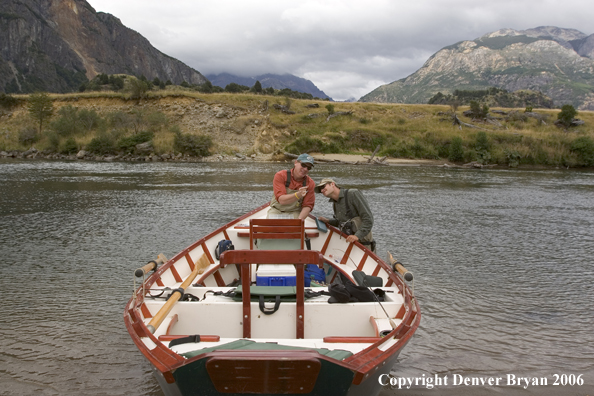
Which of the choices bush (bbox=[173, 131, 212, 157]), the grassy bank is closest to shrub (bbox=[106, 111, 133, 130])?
the grassy bank

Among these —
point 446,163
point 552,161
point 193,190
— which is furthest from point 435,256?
point 552,161

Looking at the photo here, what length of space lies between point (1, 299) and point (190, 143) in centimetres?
3873

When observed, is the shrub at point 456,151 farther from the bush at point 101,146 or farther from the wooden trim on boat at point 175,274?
the wooden trim on boat at point 175,274

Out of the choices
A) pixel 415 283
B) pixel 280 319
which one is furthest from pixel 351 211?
pixel 280 319

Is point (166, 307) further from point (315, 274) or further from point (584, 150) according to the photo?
point (584, 150)

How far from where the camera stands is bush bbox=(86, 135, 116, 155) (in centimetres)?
4462

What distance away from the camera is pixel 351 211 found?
7.45m

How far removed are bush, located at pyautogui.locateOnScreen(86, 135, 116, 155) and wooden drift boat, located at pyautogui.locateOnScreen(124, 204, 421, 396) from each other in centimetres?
4236

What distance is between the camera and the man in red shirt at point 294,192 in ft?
25.2

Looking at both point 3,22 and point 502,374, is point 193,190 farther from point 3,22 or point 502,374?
point 3,22

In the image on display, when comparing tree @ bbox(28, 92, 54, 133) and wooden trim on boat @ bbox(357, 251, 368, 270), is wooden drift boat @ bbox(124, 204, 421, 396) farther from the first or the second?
tree @ bbox(28, 92, 54, 133)

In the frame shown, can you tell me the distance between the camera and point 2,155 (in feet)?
151

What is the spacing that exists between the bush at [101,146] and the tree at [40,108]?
1249 centimetres

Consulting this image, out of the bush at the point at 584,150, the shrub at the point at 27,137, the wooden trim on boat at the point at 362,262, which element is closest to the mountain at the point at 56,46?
the shrub at the point at 27,137
